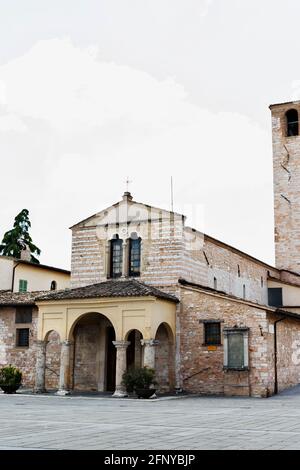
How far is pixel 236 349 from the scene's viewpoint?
2383cm

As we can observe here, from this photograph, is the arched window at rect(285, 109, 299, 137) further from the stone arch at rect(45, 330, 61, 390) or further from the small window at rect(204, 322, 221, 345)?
the stone arch at rect(45, 330, 61, 390)

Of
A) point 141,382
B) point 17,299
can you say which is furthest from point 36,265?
point 141,382

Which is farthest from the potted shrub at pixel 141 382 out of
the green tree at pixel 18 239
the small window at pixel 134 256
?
the green tree at pixel 18 239

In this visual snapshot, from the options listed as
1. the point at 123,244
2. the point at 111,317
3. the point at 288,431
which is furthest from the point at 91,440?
the point at 123,244

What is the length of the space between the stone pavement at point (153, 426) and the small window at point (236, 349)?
3.90m

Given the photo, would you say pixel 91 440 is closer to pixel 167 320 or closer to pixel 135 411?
pixel 135 411

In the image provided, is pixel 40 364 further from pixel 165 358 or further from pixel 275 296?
pixel 275 296

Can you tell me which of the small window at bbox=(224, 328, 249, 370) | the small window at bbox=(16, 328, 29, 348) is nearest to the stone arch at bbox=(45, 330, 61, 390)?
the small window at bbox=(16, 328, 29, 348)

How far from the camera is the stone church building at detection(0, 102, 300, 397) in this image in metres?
23.6

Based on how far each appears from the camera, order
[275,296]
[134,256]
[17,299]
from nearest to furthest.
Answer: [134,256] → [17,299] → [275,296]

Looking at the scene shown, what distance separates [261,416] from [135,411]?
12.3 ft

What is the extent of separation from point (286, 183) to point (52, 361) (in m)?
20.2

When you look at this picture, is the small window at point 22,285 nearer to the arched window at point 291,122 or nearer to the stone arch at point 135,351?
the stone arch at point 135,351

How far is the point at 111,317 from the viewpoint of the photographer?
78.3ft
